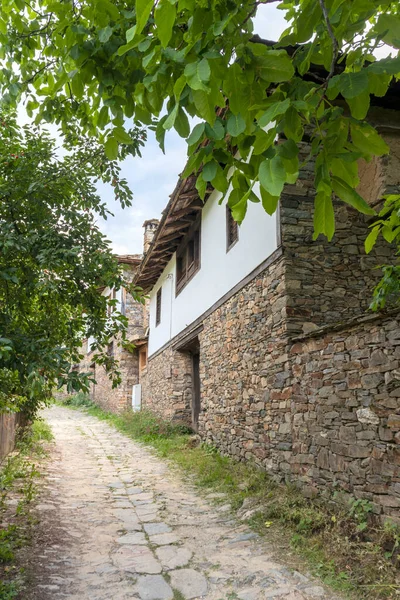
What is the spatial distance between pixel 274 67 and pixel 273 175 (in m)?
0.46

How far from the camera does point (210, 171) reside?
185 cm

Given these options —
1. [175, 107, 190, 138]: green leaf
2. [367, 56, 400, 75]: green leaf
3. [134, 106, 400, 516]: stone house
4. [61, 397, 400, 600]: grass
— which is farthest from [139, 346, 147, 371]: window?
[367, 56, 400, 75]: green leaf

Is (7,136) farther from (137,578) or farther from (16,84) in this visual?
(137,578)

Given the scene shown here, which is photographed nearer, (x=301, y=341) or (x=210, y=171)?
(x=210, y=171)

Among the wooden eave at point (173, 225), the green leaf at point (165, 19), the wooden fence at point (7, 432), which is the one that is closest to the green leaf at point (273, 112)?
the green leaf at point (165, 19)

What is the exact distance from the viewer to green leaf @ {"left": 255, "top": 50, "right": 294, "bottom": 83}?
1.71 meters

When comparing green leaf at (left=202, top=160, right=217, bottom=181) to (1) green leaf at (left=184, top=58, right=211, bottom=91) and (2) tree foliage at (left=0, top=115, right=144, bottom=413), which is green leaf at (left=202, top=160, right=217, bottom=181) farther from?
(2) tree foliage at (left=0, top=115, right=144, bottom=413)

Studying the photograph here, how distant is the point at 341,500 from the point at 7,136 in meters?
4.65

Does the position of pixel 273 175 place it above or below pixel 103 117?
below

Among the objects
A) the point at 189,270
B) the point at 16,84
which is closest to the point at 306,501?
the point at 16,84

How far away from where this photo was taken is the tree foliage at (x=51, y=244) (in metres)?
4.11

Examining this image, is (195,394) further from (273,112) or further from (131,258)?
(273,112)

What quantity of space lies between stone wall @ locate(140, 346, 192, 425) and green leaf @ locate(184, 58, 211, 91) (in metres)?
10.2

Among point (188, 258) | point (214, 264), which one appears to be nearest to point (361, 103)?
point (214, 264)
